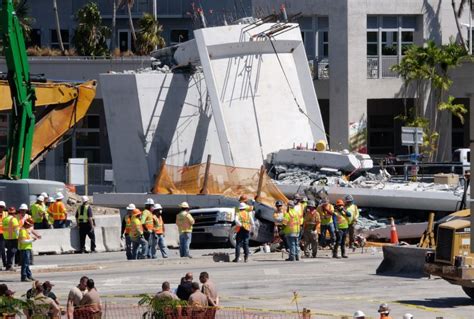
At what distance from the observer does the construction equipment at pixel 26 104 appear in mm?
38469

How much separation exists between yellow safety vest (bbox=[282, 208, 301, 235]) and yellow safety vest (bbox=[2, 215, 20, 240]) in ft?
21.7

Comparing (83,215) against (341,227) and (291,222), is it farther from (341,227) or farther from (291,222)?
(341,227)

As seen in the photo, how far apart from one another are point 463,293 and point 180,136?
2303 centimetres

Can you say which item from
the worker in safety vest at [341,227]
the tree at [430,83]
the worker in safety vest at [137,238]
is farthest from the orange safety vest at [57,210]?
the tree at [430,83]

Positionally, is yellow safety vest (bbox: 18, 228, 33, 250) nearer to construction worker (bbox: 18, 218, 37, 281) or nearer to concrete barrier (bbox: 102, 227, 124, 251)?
construction worker (bbox: 18, 218, 37, 281)

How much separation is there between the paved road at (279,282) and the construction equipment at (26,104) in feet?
19.0

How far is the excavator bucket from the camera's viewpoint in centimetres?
4312

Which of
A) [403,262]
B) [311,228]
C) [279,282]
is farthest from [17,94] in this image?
[403,262]

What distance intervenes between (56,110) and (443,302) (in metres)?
21.5

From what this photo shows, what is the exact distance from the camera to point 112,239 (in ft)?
122

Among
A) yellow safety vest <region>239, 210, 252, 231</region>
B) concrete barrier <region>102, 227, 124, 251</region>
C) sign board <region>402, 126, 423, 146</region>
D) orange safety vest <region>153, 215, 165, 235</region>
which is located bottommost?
concrete barrier <region>102, 227, 124, 251</region>

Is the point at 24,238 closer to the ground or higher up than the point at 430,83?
closer to the ground

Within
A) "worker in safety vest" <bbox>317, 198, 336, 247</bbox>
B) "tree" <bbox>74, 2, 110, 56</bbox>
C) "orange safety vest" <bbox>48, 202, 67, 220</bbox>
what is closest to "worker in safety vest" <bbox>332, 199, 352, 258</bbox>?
"worker in safety vest" <bbox>317, 198, 336, 247</bbox>

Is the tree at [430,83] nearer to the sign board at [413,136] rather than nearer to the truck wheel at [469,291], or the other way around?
the sign board at [413,136]
